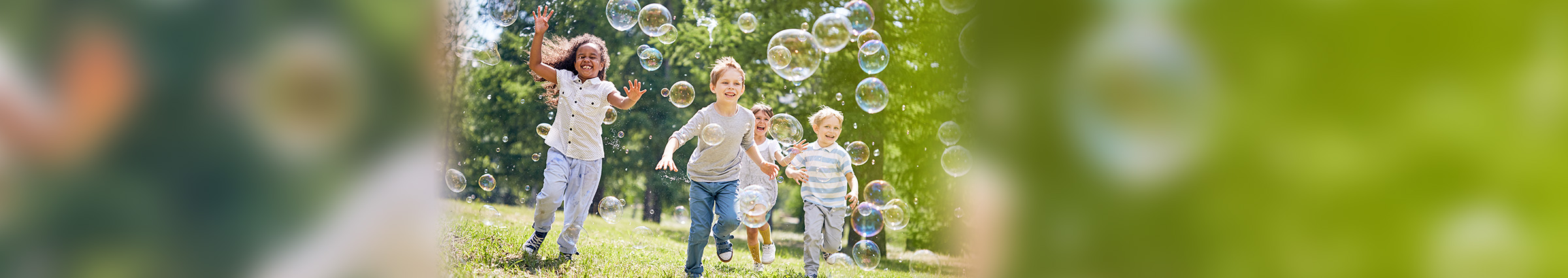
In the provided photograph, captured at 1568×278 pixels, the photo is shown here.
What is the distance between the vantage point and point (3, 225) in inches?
58.2

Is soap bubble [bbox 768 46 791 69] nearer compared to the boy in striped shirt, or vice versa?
soap bubble [bbox 768 46 791 69]

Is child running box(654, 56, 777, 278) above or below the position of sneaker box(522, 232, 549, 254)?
above

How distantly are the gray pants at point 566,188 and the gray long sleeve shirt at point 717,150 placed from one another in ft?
1.37

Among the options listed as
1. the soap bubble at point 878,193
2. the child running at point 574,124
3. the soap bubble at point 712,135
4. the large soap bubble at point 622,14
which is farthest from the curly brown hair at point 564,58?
the soap bubble at point 878,193

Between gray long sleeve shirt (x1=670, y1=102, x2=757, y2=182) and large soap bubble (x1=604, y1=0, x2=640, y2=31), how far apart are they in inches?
21.1

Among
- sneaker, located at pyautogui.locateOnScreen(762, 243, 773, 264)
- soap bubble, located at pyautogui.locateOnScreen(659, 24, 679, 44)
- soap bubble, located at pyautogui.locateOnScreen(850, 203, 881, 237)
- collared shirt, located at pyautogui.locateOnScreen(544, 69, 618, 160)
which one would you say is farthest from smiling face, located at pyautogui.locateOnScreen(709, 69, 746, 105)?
sneaker, located at pyautogui.locateOnScreen(762, 243, 773, 264)

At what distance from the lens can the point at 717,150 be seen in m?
3.57

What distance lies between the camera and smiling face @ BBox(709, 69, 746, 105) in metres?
3.59

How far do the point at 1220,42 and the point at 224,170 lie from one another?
1502mm

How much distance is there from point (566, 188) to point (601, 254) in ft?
4.34

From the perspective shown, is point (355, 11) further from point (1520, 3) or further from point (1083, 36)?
point (1520, 3)

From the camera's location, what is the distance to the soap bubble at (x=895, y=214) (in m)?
3.40

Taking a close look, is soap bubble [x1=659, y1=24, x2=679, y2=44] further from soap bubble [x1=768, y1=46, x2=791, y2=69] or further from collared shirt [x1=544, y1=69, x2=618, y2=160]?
soap bubble [x1=768, y1=46, x2=791, y2=69]

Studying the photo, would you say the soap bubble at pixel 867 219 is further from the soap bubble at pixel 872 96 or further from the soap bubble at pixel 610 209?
the soap bubble at pixel 610 209
